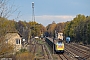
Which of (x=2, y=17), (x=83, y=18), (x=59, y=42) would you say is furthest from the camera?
(x=83, y=18)

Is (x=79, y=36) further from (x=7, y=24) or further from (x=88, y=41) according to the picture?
(x=7, y=24)

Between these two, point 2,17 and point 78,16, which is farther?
point 78,16

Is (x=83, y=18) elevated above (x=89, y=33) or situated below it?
above

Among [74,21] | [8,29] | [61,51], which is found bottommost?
[61,51]

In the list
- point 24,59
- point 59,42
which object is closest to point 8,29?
point 24,59

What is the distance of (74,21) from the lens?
86812 mm

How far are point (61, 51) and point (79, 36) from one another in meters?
37.1

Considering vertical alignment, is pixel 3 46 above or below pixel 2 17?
below

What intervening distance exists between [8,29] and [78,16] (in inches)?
3118

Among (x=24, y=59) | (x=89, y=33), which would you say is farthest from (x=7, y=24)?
(x=89, y=33)

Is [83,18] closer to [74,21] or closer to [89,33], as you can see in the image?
[74,21]

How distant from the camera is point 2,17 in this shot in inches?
253

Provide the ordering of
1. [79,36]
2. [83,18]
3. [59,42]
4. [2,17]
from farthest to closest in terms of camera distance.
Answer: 1. [83,18]
2. [79,36]
3. [59,42]
4. [2,17]

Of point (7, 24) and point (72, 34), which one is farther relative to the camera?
point (72, 34)
